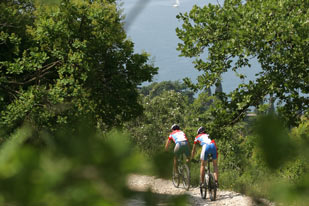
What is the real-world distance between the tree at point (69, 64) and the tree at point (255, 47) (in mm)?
3683

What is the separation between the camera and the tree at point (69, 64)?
11.4m

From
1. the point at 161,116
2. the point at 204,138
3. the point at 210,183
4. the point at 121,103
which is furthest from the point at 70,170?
the point at 161,116

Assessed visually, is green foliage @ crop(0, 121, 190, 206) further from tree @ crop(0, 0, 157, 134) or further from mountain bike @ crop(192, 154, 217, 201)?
tree @ crop(0, 0, 157, 134)

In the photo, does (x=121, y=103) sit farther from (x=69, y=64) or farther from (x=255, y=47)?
(x=255, y=47)

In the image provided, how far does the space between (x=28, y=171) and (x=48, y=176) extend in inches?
0.9

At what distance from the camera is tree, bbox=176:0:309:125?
307 inches

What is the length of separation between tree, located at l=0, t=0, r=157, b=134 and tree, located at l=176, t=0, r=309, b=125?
3683 millimetres

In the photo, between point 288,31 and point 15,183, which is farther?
point 288,31

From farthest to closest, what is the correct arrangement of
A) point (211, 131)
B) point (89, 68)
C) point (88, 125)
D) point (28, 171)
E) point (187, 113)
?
point (187, 113)
point (89, 68)
point (211, 131)
point (88, 125)
point (28, 171)

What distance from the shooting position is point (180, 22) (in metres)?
9.48

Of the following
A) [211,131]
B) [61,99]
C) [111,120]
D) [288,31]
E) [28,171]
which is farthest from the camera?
[111,120]

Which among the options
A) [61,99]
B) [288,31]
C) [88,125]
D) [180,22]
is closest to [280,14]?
[288,31]

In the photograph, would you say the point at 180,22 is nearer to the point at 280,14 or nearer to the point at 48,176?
the point at 280,14

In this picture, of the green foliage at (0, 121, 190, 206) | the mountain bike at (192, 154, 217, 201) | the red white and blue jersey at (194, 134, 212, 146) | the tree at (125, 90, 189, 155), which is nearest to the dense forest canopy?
the green foliage at (0, 121, 190, 206)
